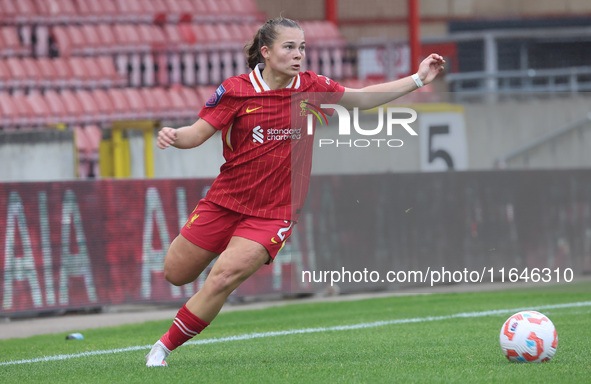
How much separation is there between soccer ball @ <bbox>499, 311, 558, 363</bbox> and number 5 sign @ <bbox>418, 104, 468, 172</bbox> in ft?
24.3

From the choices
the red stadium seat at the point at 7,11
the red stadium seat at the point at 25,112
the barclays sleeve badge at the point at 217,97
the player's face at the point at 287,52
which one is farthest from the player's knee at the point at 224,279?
the red stadium seat at the point at 7,11

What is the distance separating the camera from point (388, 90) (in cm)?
638

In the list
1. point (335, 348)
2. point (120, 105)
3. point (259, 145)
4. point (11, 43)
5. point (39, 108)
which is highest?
point (11, 43)

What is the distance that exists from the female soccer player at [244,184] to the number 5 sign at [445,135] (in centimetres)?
733

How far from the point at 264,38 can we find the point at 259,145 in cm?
68

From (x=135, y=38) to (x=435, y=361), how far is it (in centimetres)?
1289

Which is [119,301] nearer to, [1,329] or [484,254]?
[1,329]

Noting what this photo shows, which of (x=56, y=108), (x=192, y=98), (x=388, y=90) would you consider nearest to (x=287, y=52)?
(x=388, y=90)

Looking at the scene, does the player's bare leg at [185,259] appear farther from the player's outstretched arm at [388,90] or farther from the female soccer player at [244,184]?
the player's outstretched arm at [388,90]

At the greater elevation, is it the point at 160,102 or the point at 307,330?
the point at 160,102

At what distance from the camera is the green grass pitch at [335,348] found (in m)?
5.76

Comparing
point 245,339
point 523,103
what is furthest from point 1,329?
point 523,103

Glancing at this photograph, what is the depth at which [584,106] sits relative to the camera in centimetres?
1541

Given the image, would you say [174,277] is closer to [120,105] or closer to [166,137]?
[166,137]
